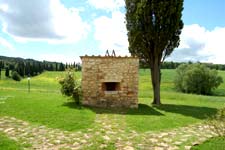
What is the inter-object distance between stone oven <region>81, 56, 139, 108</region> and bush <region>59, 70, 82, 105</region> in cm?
33

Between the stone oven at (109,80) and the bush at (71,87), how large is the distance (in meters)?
0.33

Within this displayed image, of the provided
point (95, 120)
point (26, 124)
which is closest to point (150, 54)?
point (95, 120)

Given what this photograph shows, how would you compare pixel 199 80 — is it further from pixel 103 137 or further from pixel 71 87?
pixel 103 137

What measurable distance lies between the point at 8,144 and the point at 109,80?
8465 millimetres

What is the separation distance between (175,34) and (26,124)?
38.4 ft

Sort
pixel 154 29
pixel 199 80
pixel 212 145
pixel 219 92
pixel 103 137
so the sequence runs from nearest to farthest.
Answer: pixel 212 145 < pixel 103 137 < pixel 154 29 < pixel 199 80 < pixel 219 92

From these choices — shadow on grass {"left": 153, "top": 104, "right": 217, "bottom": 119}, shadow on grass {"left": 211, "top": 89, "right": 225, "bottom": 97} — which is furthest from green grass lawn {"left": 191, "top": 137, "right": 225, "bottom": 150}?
shadow on grass {"left": 211, "top": 89, "right": 225, "bottom": 97}

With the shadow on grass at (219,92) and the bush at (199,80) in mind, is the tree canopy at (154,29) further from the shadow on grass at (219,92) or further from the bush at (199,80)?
the shadow on grass at (219,92)

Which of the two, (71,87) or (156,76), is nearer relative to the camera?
(71,87)

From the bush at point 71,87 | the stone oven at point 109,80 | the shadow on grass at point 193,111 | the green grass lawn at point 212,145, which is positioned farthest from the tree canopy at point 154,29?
the green grass lawn at point 212,145

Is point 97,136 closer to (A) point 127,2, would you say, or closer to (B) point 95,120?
(B) point 95,120

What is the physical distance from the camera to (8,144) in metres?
7.70

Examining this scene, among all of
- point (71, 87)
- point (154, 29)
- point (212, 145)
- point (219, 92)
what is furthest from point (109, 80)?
point (219, 92)

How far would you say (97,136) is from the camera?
8.81 meters
